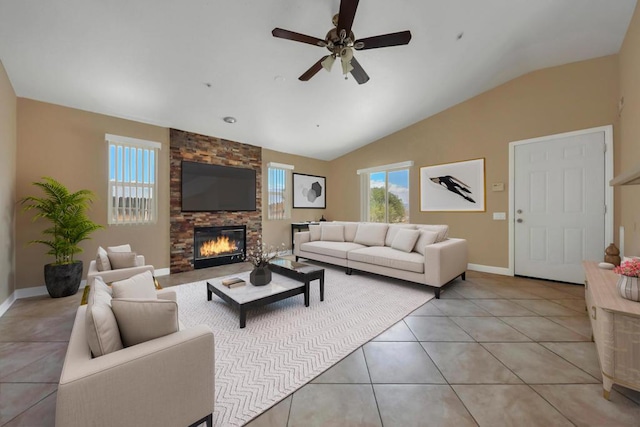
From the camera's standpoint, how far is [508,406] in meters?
1.47

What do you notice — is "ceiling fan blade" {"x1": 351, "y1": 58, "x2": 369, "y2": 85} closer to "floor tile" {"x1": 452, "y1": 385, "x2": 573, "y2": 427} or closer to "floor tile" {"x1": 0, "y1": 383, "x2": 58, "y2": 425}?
"floor tile" {"x1": 452, "y1": 385, "x2": 573, "y2": 427}

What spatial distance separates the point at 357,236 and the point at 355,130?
7.70ft

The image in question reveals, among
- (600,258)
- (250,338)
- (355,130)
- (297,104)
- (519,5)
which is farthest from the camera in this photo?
(355,130)

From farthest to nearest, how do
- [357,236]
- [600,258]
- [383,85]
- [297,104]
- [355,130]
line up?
[355,130] → [357,236] → [297,104] → [383,85] → [600,258]

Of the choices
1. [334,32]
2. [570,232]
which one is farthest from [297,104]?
[570,232]

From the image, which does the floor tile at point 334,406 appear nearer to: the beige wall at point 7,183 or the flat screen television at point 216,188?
the beige wall at point 7,183

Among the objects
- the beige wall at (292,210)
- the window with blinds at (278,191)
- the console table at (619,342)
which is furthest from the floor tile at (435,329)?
the window with blinds at (278,191)

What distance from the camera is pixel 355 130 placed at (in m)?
5.39

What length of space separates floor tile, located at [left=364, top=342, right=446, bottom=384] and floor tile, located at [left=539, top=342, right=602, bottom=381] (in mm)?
1085

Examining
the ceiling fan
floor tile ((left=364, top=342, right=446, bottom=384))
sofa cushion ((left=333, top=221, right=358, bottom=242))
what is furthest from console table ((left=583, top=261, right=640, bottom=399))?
sofa cushion ((left=333, top=221, right=358, bottom=242))

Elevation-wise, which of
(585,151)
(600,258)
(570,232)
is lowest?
(600,258)

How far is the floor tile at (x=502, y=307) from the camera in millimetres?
2736

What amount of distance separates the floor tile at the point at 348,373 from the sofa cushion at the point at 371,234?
→ 2.79 m

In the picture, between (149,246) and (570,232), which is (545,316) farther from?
(149,246)
